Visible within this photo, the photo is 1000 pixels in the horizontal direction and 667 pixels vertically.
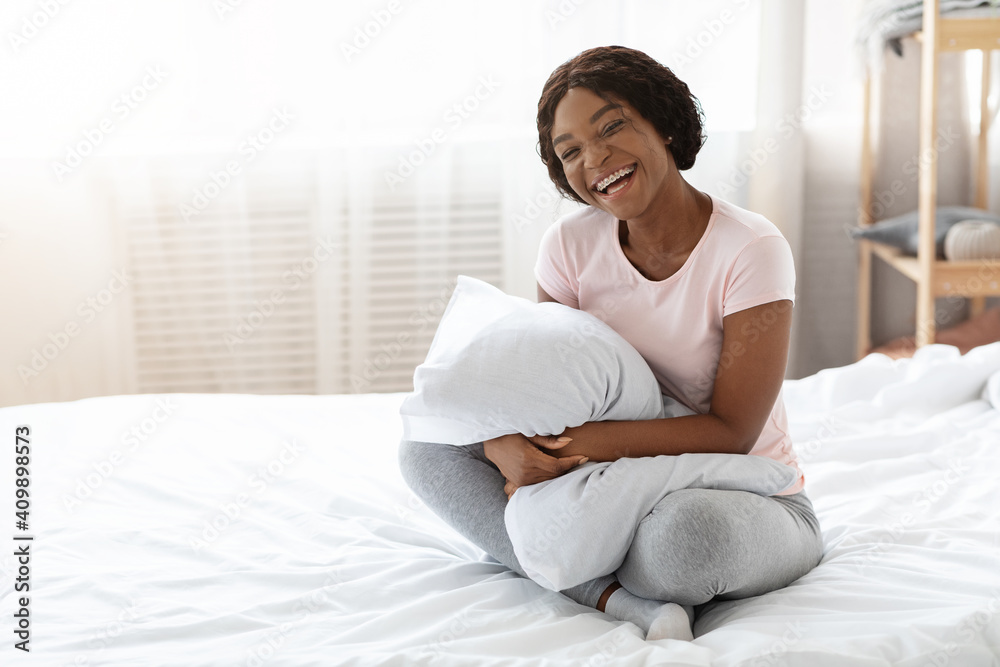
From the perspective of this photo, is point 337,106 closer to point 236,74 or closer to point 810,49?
point 236,74

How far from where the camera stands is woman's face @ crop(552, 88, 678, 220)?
0.97 m

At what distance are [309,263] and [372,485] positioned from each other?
1.12m

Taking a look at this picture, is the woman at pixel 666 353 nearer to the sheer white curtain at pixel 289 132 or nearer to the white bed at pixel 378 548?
the white bed at pixel 378 548

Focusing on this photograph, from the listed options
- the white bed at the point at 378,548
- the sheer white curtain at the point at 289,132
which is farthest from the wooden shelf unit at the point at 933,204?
the white bed at the point at 378,548

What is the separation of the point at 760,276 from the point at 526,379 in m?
0.28

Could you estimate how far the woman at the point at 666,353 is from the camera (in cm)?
85

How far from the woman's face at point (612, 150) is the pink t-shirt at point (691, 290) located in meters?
0.08

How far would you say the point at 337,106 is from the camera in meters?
2.13

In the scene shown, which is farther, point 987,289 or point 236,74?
point 236,74

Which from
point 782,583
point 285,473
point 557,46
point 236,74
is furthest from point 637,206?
point 236,74

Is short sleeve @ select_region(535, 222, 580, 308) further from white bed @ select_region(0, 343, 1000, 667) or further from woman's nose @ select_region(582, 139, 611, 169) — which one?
white bed @ select_region(0, 343, 1000, 667)

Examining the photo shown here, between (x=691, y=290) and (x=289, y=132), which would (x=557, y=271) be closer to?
(x=691, y=290)

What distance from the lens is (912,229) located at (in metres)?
2.02

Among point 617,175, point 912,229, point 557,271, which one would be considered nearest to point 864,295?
point 912,229
